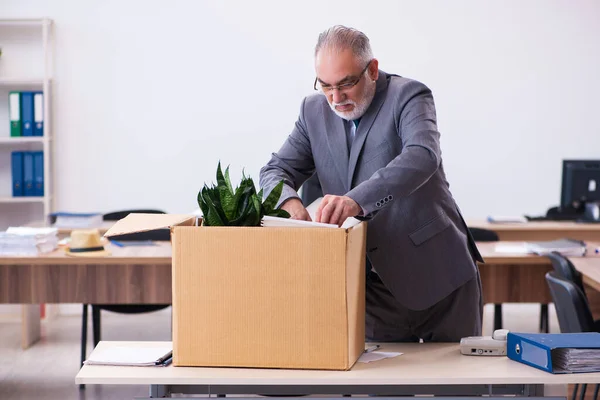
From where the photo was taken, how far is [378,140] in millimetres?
2215

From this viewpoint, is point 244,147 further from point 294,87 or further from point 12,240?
point 12,240

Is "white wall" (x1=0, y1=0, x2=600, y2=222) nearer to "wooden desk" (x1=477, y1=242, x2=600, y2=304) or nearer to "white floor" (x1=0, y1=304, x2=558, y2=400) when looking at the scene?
"white floor" (x1=0, y1=304, x2=558, y2=400)

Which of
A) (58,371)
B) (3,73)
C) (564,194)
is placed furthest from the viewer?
(3,73)

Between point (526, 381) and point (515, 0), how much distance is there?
508 centimetres

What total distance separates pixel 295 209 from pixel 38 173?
173 inches

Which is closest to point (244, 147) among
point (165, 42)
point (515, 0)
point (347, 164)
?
point (165, 42)

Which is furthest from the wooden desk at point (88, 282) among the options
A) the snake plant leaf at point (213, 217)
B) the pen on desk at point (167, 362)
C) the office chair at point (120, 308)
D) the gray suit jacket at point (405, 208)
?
the snake plant leaf at point (213, 217)

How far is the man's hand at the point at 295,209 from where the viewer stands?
6.88 feet

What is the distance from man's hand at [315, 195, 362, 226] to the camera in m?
1.89

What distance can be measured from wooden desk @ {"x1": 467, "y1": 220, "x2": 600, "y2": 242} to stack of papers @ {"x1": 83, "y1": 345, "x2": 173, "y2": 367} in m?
3.47

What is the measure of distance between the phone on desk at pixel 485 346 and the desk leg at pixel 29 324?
147 inches

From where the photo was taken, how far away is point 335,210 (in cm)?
190

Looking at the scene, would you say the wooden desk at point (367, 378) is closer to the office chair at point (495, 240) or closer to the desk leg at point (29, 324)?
the office chair at point (495, 240)

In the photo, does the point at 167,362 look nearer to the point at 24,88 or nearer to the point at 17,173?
the point at 17,173
